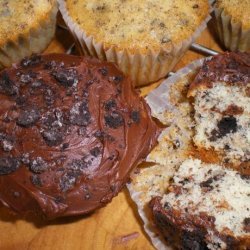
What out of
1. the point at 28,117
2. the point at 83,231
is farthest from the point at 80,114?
the point at 83,231

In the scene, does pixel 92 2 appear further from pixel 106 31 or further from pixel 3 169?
pixel 3 169

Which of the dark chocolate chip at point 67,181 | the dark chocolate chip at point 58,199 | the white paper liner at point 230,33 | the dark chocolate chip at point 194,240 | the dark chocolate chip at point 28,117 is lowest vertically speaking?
the dark chocolate chip at point 194,240

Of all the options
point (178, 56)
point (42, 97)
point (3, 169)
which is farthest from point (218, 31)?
point (3, 169)

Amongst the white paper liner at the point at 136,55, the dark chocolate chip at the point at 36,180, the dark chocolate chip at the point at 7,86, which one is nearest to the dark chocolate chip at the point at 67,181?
the dark chocolate chip at the point at 36,180

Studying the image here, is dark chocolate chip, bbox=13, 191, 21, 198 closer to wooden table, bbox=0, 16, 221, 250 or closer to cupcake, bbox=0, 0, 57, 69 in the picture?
wooden table, bbox=0, 16, 221, 250

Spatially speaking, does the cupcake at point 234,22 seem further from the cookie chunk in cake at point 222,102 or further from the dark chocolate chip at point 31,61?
the dark chocolate chip at point 31,61

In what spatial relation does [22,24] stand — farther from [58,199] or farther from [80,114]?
[58,199]

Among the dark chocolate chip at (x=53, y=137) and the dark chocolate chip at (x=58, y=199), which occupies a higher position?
the dark chocolate chip at (x=53, y=137)
